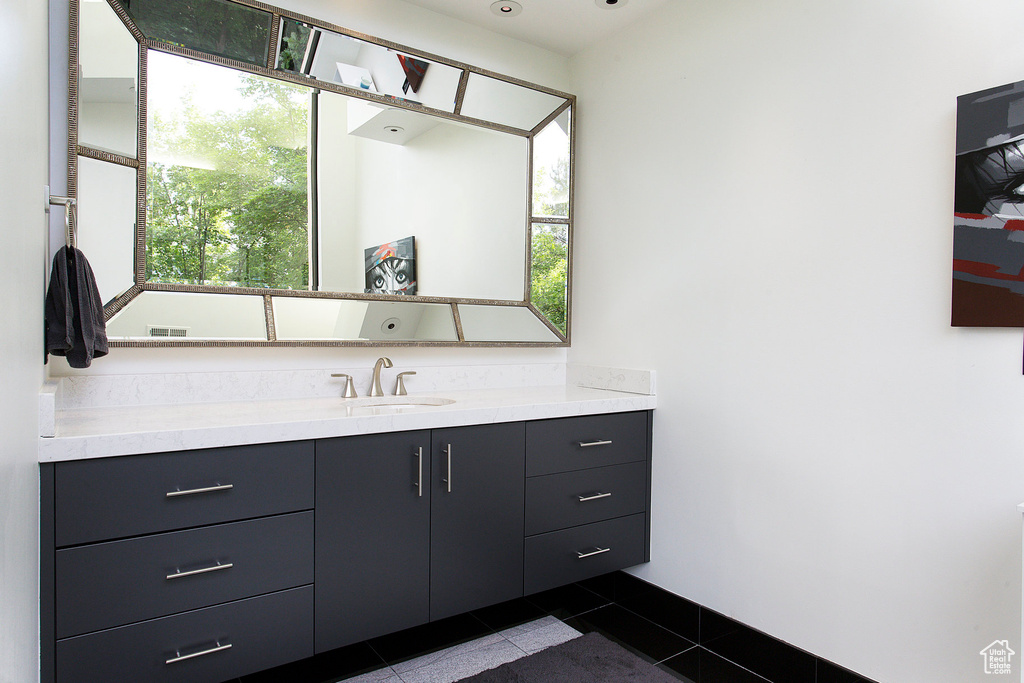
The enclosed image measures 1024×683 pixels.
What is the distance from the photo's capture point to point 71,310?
1.56 metres

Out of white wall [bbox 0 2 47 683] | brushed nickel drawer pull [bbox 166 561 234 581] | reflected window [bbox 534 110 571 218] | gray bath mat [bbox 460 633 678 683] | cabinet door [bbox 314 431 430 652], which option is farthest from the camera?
reflected window [bbox 534 110 571 218]

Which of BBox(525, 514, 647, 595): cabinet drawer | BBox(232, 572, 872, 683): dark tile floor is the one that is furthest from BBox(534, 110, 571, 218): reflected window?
BBox(232, 572, 872, 683): dark tile floor

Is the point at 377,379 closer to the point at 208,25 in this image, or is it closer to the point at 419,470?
the point at 419,470

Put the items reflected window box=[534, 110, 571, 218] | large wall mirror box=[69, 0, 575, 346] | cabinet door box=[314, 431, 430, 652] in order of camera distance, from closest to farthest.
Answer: cabinet door box=[314, 431, 430, 652] < large wall mirror box=[69, 0, 575, 346] < reflected window box=[534, 110, 571, 218]

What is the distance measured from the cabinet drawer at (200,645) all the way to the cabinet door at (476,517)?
17.2 inches

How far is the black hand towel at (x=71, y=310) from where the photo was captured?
1.54 meters

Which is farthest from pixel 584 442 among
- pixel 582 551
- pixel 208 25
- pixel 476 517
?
pixel 208 25

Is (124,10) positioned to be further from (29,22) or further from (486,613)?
(486,613)

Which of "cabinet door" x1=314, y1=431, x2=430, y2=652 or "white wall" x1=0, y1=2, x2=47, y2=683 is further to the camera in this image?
"cabinet door" x1=314, y1=431, x2=430, y2=652

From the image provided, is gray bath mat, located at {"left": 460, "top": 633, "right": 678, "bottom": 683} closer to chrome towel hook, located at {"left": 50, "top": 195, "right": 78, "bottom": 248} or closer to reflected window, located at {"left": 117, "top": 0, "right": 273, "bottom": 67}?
chrome towel hook, located at {"left": 50, "top": 195, "right": 78, "bottom": 248}

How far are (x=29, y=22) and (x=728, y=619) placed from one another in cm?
251

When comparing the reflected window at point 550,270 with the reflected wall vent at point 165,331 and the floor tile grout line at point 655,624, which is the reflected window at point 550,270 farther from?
the reflected wall vent at point 165,331

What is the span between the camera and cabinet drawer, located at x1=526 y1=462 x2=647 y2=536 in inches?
86.4

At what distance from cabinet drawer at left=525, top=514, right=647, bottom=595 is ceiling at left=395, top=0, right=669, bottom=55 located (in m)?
2.05
